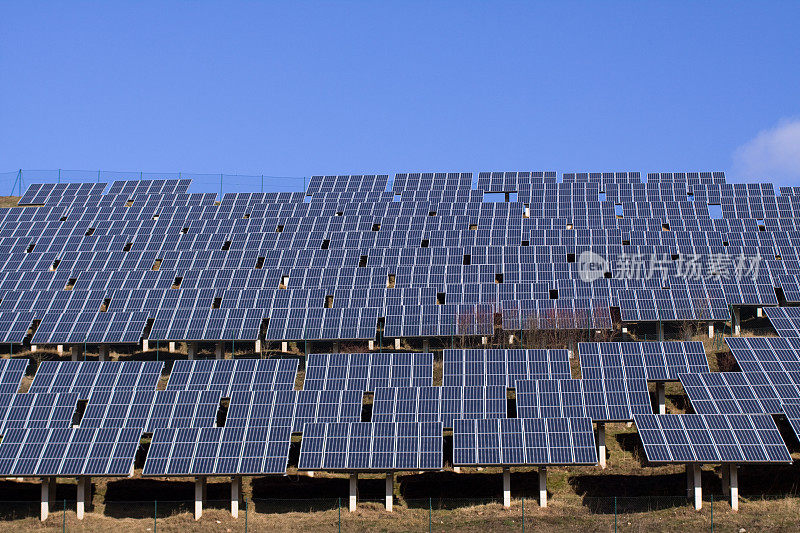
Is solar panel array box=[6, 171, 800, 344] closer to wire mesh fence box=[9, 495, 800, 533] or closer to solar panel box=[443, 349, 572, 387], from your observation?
solar panel box=[443, 349, 572, 387]

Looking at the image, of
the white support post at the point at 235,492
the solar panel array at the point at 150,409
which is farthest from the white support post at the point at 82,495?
the white support post at the point at 235,492

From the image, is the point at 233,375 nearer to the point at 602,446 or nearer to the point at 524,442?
the point at 524,442

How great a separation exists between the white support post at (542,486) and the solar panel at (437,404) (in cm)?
323

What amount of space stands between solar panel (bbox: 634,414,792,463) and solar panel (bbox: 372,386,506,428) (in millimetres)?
5796

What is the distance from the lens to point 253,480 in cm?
3812

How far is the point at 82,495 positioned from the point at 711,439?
23.8m

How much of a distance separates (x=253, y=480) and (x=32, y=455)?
850 centimetres

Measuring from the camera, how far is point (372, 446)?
36219 mm

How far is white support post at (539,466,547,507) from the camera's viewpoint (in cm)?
3562

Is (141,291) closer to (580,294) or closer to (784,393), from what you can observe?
(580,294)

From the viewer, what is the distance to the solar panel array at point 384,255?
5112 cm

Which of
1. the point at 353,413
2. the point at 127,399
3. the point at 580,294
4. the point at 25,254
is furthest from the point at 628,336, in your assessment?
the point at 25,254

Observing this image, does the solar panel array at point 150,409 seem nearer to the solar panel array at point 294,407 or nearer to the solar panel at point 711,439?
the solar panel array at point 294,407

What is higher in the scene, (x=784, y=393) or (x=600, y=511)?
(x=784, y=393)
